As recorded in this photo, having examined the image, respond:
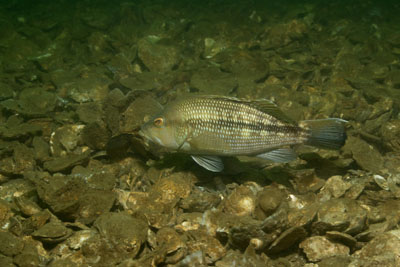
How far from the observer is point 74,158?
398cm

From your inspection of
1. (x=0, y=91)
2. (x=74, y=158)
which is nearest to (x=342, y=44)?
(x=74, y=158)

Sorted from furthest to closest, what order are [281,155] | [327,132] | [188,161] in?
1. [188,161]
2. [281,155]
3. [327,132]

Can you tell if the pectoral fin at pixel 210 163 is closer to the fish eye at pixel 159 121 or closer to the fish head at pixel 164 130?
the fish head at pixel 164 130

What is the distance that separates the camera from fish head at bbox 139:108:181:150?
12.0 ft

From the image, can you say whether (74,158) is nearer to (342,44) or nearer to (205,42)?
(205,42)

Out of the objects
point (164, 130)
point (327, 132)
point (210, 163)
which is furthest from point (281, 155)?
point (164, 130)

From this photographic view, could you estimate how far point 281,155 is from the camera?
3.64 m

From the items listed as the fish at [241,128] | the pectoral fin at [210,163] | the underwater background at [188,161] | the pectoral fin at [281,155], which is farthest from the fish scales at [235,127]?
the underwater background at [188,161]

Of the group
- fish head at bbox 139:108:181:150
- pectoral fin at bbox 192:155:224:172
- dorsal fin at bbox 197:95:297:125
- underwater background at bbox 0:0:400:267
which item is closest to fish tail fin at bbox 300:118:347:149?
dorsal fin at bbox 197:95:297:125

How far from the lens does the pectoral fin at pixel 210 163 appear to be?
12.1 ft

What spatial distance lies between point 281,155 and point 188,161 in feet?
4.04

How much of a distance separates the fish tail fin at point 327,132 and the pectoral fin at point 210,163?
3.51 ft

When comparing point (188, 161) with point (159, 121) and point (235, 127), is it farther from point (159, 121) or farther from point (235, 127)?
point (235, 127)

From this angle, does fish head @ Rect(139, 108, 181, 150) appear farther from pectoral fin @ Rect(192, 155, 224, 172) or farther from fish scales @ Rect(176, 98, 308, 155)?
pectoral fin @ Rect(192, 155, 224, 172)
